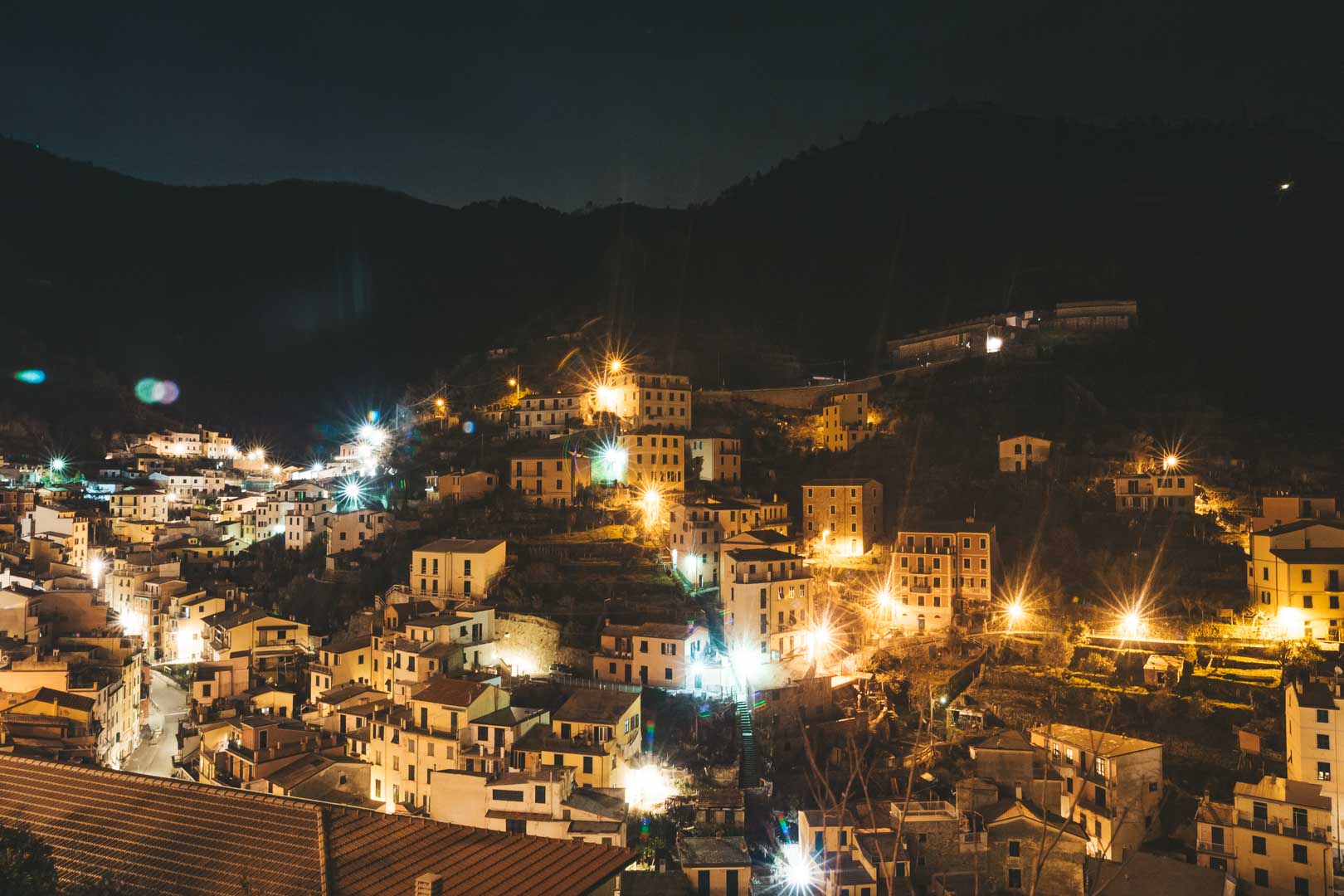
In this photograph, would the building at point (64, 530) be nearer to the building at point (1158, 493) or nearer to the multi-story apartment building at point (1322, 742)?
the building at point (1158, 493)

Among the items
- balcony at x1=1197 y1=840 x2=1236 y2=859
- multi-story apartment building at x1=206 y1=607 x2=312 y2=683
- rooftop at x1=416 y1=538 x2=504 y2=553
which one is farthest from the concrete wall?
balcony at x1=1197 y1=840 x2=1236 y2=859

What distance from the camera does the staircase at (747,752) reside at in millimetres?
27469

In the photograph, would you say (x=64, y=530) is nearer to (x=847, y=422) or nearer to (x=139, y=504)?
(x=139, y=504)

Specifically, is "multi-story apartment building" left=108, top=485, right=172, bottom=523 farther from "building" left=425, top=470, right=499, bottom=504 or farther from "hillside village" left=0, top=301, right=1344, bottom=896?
"building" left=425, top=470, right=499, bottom=504

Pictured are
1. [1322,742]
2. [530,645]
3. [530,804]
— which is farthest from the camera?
[530,645]

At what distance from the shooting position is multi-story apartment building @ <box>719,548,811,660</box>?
33.1m

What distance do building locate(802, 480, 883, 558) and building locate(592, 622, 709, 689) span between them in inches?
553

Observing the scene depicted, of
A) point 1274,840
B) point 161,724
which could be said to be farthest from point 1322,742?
point 161,724

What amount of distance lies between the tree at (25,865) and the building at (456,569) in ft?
75.1

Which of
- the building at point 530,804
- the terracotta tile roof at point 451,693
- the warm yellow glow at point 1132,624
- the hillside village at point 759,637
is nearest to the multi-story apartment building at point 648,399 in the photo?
the hillside village at point 759,637

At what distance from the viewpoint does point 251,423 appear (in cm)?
9288

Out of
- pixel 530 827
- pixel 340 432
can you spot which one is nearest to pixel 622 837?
pixel 530 827

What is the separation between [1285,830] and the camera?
22.3m

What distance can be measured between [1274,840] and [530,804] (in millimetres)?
20018
